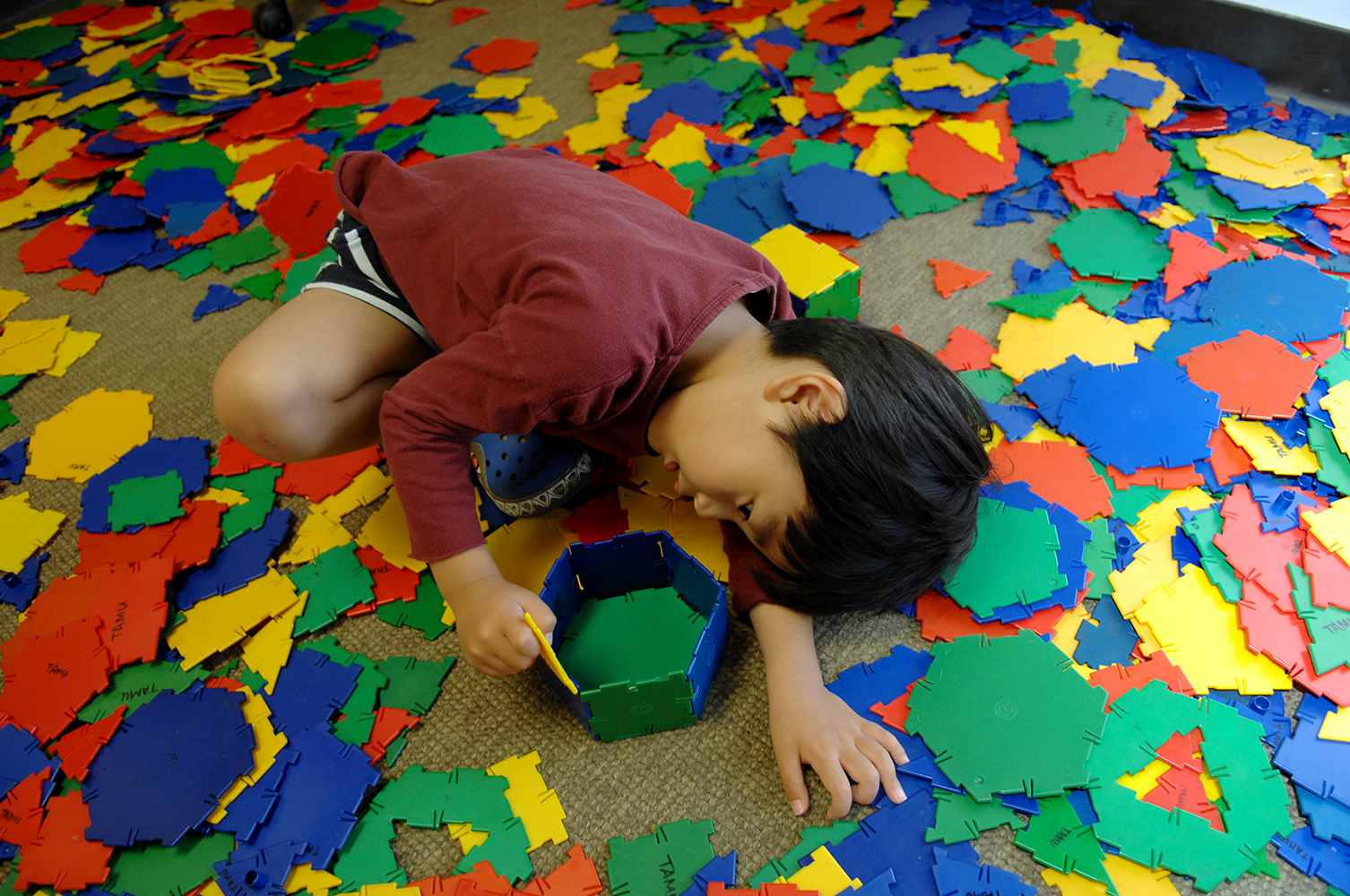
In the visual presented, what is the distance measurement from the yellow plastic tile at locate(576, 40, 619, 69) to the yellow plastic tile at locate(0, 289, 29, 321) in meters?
1.05

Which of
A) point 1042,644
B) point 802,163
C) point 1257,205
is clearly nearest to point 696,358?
point 1042,644

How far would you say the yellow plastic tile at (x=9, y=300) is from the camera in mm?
1258

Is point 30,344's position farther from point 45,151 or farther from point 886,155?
point 886,155

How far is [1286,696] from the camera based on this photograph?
0.77 meters

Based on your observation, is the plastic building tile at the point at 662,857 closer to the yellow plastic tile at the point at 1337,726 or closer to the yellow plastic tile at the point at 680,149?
the yellow plastic tile at the point at 1337,726

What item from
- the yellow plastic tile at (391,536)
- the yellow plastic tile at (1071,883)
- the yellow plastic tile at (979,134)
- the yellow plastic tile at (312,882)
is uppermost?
the yellow plastic tile at (979,134)

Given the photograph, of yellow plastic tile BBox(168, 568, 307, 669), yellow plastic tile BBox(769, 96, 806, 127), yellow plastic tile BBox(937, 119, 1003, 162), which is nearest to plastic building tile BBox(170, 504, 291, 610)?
yellow plastic tile BBox(168, 568, 307, 669)

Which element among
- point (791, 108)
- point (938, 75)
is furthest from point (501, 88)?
point (938, 75)

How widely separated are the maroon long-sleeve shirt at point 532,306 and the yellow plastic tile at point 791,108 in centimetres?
66

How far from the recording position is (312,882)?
708 millimetres

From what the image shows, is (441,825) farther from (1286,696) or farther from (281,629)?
(1286,696)

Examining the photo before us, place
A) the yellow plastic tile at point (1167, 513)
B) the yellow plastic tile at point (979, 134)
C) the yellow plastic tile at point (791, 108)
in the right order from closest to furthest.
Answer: the yellow plastic tile at point (1167, 513), the yellow plastic tile at point (979, 134), the yellow plastic tile at point (791, 108)

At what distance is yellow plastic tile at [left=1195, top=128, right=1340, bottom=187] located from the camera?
124cm

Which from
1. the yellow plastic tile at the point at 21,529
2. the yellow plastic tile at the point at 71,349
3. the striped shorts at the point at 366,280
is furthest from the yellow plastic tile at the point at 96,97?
the striped shorts at the point at 366,280
